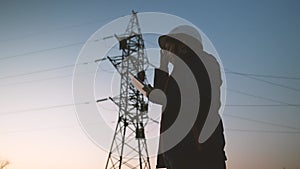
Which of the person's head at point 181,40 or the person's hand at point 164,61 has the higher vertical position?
the person's head at point 181,40

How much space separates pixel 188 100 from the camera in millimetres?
2201

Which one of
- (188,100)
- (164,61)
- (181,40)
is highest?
(181,40)

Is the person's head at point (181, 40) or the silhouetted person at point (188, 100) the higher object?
the person's head at point (181, 40)

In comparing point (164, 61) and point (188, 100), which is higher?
point (164, 61)

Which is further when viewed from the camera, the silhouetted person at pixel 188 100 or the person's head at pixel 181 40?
the person's head at pixel 181 40

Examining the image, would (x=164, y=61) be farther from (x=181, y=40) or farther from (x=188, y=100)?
(x=188, y=100)

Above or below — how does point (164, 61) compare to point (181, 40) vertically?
below

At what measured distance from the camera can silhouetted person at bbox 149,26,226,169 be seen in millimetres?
2100

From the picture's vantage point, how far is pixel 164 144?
2.11 m

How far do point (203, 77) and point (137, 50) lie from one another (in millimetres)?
16295

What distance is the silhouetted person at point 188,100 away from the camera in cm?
210

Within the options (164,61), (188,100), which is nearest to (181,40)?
(164,61)

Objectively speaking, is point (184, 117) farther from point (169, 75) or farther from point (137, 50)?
point (137, 50)

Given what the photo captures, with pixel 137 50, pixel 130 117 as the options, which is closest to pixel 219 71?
pixel 130 117
